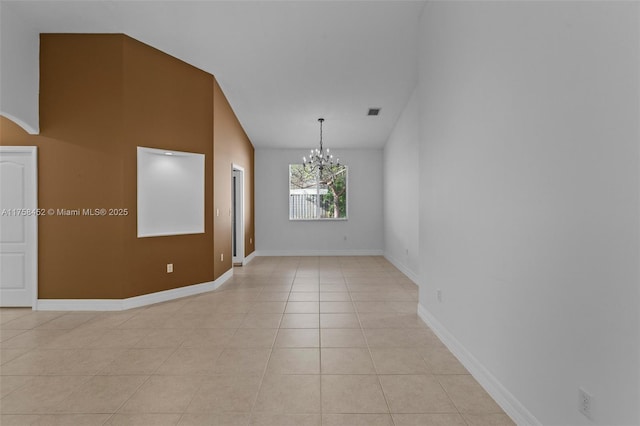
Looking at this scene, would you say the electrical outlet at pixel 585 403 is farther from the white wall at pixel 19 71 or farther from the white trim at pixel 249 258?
the white trim at pixel 249 258

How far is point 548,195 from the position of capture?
178 centimetres

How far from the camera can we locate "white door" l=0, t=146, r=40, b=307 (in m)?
4.30

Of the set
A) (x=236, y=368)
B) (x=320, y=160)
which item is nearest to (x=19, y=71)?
(x=236, y=368)

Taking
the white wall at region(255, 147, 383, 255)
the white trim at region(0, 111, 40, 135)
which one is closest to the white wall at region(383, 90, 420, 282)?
the white wall at region(255, 147, 383, 255)

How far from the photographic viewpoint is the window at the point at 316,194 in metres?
9.31

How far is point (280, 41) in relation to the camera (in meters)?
4.60

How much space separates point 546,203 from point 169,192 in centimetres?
460

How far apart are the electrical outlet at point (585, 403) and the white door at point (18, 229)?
222 inches

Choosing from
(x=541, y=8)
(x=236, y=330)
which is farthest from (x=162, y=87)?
(x=541, y=8)

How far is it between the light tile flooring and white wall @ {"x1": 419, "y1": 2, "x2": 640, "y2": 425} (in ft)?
1.66

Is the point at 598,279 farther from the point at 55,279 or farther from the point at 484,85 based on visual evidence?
the point at 55,279

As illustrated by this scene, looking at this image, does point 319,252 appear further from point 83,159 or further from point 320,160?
point 83,159

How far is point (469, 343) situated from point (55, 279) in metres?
4.99

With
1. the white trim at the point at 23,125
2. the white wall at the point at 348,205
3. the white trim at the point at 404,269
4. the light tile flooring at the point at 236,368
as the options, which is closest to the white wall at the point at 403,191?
the white trim at the point at 404,269
